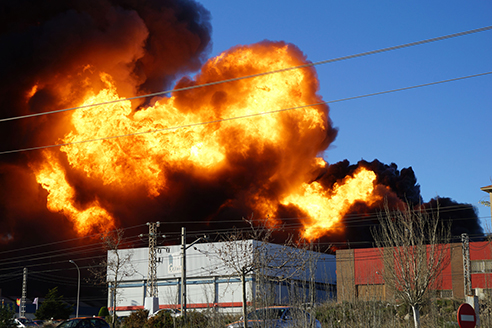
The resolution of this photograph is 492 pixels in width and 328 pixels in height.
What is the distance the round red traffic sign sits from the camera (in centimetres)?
1314

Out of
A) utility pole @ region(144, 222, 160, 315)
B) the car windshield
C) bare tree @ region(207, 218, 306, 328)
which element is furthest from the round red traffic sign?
utility pole @ region(144, 222, 160, 315)

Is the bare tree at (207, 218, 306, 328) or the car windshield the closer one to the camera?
the car windshield

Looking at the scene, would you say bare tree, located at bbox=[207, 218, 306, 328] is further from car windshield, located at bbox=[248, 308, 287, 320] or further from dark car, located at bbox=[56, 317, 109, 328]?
dark car, located at bbox=[56, 317, 109, 328]

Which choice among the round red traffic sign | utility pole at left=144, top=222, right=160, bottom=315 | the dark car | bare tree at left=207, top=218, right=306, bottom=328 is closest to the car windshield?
bare tree at left=207, top=218, right=306, bottom=328

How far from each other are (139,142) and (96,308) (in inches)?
1280

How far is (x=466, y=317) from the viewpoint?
13.2 metres

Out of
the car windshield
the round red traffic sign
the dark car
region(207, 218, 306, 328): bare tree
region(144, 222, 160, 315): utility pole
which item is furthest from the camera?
region(144, 222, 160, 315): utility pole

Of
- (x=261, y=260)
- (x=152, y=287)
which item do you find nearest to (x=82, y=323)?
(x=261, y=260)

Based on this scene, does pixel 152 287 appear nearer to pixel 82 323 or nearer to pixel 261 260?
pixel 82 323

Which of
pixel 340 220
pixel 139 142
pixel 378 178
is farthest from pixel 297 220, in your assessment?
pixel 139 142

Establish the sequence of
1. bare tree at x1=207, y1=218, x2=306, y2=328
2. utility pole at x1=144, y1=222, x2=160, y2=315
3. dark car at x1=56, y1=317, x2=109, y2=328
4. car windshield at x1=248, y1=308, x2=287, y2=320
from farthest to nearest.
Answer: utility pole at x1=144, y1=222, x2=160, y2=315 < dark car at x1=56, y1=317, x2=109, y2=328 < bare tree at x1=207, y1=218, x2=306, y2=328 < car windshield at x1=248, y1=308, x2=287, y2=320

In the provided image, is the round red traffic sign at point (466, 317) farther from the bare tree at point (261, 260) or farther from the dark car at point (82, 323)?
the dark car at point (82, 323)

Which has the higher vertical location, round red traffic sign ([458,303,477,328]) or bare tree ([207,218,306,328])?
bare tree ([207,218,306,328])

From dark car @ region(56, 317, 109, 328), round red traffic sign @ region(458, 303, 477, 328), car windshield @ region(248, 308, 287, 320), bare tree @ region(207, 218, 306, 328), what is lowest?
dark car @ region(56, 317, 109, 328)
